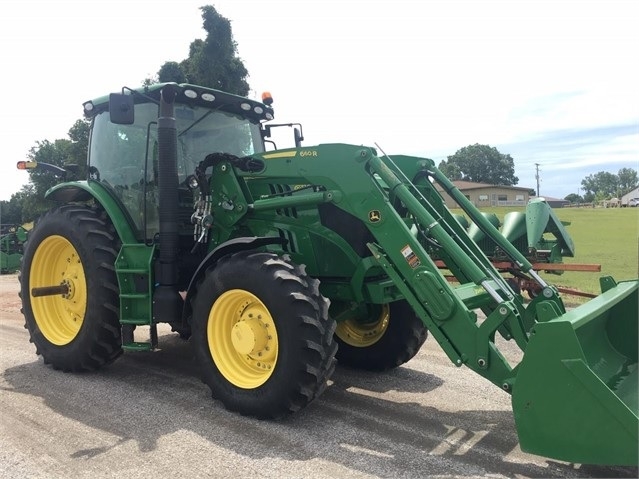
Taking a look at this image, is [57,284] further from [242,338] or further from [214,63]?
[214,63]

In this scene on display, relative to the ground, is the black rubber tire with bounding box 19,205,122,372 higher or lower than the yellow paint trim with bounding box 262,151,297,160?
lower

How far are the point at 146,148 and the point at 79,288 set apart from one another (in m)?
1.58

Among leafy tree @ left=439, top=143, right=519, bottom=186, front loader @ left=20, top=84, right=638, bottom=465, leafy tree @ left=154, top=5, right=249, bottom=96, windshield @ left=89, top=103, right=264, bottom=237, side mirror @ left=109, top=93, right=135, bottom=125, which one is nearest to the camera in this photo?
front loader @ left=20, top=84, right=638, bottom=465

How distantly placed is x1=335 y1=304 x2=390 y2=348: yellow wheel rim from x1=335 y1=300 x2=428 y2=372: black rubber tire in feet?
0.13

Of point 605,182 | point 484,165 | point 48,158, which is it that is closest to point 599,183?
point 605,182

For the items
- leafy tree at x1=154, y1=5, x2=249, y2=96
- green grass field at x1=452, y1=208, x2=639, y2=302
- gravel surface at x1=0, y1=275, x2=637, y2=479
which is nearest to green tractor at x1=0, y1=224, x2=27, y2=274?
leafy tree at x1=154, y1=5, x2=249, y2=96

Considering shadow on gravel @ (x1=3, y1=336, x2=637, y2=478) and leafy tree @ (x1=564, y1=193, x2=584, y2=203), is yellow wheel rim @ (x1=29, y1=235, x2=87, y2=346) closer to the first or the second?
shadow on gravel @ (x1=3, y1=336, x2=637, y2=478)

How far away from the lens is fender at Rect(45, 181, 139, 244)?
5086 millimetres

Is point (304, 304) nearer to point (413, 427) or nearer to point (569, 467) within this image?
point (413, 427)

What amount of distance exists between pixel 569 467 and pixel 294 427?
178 cm

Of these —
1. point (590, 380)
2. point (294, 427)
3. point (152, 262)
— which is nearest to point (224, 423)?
point (294, 427)

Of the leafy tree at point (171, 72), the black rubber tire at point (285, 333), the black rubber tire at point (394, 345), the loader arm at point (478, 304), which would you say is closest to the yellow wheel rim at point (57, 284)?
the loader arm at point (478, 304)

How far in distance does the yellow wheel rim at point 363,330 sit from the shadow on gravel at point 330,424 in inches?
12.4

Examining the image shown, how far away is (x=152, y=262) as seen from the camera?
4.79m
